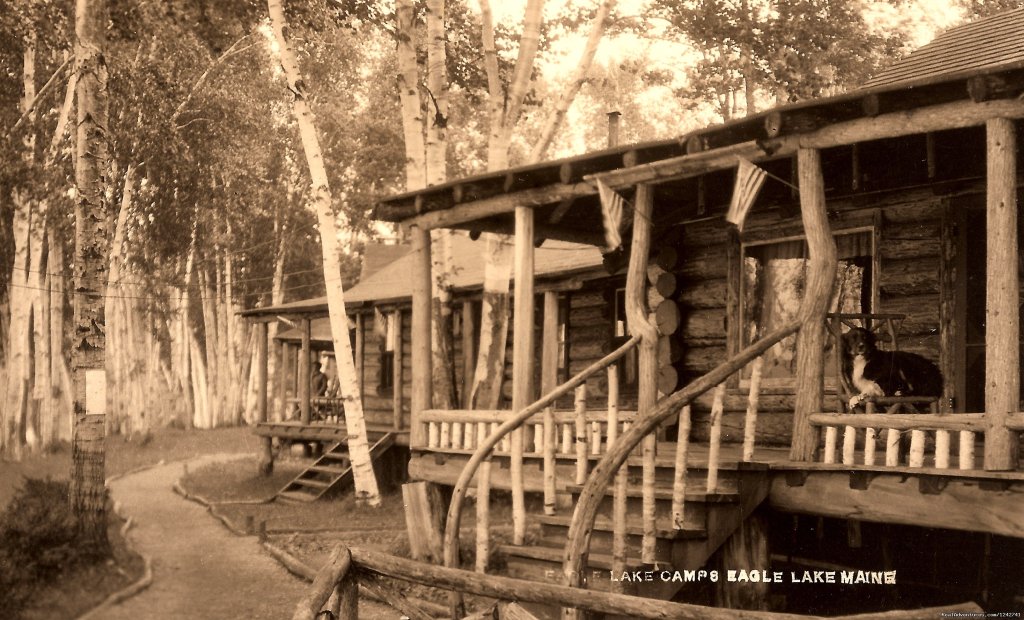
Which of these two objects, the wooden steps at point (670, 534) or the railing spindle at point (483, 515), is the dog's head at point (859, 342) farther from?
the railing spindle at point (483, 515)

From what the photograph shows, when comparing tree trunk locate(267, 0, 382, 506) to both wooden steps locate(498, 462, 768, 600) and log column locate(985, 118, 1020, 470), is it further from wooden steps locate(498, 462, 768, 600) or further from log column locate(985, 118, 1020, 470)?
log column locate(985, 118, 1020, 470)

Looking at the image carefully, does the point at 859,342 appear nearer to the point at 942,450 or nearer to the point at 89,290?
the point at 942,450

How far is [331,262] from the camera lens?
17203mm

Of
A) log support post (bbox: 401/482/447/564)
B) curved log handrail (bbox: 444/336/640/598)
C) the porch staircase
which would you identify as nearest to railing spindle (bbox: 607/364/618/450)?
curved log handrail (bbox: 444/336/640/598)

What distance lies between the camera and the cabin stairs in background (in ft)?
25.9

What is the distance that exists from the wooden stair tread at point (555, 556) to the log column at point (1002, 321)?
2.51m

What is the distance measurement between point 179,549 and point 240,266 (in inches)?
1140

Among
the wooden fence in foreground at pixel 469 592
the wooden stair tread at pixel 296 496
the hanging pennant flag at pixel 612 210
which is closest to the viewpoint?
the wooden fence in foreground at pixel 469 592

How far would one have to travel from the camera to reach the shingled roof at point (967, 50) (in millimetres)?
10609

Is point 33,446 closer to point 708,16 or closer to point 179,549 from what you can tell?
point 179,549

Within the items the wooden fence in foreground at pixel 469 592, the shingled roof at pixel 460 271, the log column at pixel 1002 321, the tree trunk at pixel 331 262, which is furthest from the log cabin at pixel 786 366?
the tree trunk at pixel 331 262

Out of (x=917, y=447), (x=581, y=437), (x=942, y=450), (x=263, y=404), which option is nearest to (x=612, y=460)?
(x=581, y=437)

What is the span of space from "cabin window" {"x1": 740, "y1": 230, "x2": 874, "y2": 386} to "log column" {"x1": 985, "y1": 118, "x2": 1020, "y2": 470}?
4060 mm

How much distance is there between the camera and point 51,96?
27.5 meters
